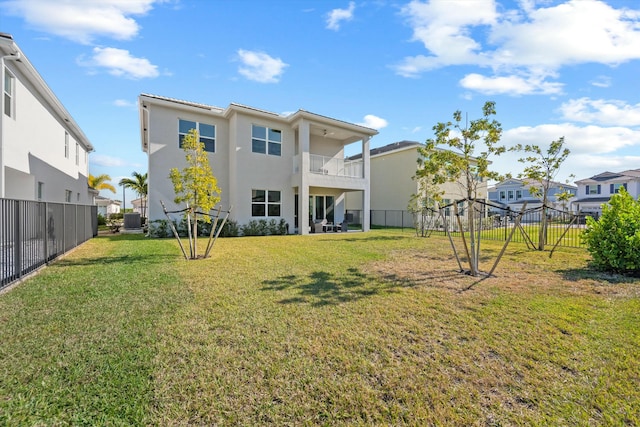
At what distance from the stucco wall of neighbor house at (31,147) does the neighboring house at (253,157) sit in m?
3.93

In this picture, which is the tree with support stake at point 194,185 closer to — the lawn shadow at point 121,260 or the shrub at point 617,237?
the lawn shadow at point 121,260

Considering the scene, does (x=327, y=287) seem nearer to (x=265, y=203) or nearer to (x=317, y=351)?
(x=317, y=351)

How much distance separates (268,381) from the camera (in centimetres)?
281

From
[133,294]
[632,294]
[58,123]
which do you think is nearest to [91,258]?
[133,294]

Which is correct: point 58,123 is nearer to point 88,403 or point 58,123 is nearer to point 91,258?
point 91,258

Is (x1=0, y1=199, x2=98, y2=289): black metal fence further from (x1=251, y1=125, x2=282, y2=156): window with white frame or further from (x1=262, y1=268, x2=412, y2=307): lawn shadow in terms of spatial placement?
(x1=251, y1=125, x2=282, y2=156): window with white frame

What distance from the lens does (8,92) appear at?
10.0 meters

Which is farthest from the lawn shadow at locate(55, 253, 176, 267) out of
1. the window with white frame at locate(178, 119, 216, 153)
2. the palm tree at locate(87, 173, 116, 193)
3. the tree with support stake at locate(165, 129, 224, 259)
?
the palm tree at locate(87, 173, 116, 193)

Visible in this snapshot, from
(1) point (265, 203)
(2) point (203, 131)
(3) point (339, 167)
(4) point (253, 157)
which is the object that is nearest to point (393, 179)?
(3) point (339, 167)

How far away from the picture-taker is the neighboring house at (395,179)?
24141 millimetres

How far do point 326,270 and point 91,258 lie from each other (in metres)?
7.21

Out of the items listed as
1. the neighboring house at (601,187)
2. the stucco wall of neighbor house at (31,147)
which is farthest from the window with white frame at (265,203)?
the neighboring house at (601,187)

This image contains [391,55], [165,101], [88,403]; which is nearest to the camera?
[88,403]

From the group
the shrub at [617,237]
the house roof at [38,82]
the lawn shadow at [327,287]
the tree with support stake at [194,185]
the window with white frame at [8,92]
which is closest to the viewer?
the lawn shadow at [327,287]
